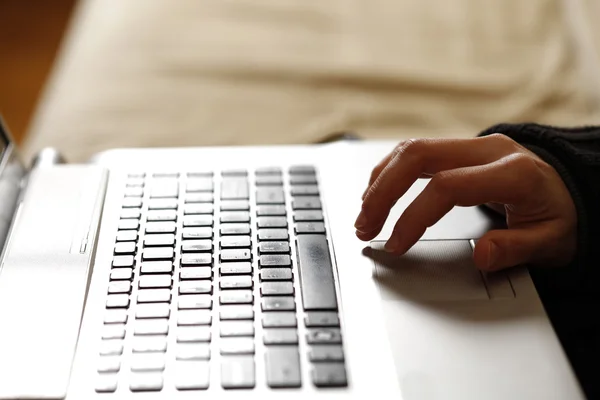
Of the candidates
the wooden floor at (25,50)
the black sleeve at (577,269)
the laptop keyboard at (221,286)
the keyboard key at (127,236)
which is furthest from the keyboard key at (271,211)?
the wooden floor at (25,50)

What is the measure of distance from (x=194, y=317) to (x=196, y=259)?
0.19ft

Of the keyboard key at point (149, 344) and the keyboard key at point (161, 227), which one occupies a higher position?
the keyboard key at point (161, 227)

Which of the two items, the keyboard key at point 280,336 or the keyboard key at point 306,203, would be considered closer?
the keyboard key at point 280,336

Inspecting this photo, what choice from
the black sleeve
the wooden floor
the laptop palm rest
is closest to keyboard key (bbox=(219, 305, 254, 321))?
the laptop palm rest

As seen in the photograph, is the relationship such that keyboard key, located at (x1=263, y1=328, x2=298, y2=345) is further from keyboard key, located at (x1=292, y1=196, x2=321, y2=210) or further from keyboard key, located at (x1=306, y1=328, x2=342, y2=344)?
keyboard key, located at (x1=292, y1=196, x2=321, y2=210)

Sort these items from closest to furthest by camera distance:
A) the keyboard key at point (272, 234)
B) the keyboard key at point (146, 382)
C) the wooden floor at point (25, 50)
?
the keyboard key at point (146, 382), the keyboard key at point (272, 234), the wooden floor at point (25, 50)

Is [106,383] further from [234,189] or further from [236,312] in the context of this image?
[234,189]

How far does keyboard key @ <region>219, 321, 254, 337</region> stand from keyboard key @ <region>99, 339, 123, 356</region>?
7 centimetres

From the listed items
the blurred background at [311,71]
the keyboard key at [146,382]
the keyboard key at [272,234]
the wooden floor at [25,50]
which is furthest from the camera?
the wooden floor at [25,50]

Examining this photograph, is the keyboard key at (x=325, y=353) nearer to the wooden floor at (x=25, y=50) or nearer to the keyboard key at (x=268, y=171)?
the keyboard key at (x=268, y=171)

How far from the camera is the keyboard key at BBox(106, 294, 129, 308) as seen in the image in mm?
471

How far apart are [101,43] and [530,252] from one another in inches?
22.7

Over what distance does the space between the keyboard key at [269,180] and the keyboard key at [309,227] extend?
0.06 metres

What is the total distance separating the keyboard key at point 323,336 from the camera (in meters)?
0.45
